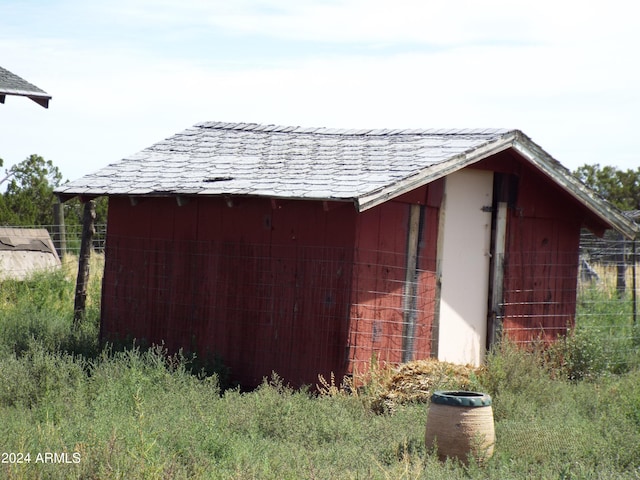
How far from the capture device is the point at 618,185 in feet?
118

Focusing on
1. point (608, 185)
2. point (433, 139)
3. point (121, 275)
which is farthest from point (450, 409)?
point (608, 185)

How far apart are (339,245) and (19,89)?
4.16 meters

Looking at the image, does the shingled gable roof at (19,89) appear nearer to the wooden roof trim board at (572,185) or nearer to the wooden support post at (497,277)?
the wooden roof trim board at (572,185)

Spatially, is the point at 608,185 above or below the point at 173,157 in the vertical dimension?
above

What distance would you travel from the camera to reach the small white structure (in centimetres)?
1784

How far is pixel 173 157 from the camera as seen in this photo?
13.2 meters

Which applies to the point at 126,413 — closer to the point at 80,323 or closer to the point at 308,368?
the point at 308,368

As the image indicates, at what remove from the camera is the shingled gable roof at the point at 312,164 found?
10594 millimetres

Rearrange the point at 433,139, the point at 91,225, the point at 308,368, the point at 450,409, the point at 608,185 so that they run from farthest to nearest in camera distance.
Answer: the point at 608,185
the point at 91,225
the point at 433,139
the point at 308,368
the point at 450,409

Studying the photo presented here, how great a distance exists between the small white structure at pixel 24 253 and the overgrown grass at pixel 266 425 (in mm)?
6034

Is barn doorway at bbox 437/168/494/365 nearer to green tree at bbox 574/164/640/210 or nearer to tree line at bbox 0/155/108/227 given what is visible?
tree line at bbox 0/155/108/227

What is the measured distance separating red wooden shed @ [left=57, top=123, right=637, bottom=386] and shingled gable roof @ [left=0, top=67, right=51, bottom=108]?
5.06 ft

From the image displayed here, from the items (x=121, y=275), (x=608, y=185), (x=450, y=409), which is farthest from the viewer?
(x=608, y=185)

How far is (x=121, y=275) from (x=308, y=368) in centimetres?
351
